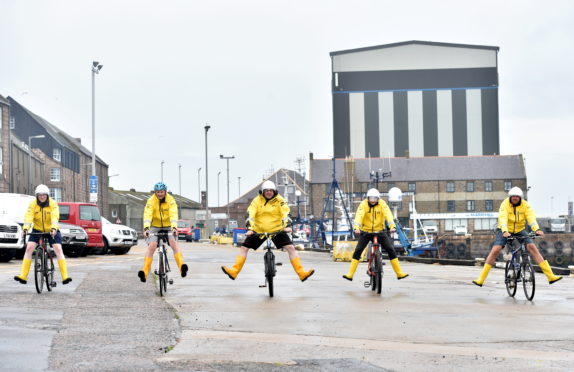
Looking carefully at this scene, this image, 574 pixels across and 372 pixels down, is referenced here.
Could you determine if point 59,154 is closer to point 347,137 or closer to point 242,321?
point 347,137

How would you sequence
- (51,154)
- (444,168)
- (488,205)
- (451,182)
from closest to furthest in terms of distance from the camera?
(51,154) → (444,168) → (451,182) → (488,205)

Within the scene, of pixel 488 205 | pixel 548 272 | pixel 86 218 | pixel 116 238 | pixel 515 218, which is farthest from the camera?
pixel 488 205

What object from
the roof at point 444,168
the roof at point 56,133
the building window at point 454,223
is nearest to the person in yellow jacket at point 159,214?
the roof at point 56,133

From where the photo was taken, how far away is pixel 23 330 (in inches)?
324

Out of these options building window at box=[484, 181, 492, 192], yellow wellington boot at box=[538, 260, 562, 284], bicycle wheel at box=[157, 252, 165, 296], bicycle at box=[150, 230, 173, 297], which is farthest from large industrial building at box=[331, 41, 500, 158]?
bicycle wheel at box=[157, 252, 165, 296]

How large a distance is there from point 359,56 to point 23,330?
9266 cm

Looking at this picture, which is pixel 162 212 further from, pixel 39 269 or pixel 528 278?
pixel 528 278

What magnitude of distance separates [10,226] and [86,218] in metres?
6.51

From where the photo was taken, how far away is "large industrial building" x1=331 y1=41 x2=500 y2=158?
321 feet

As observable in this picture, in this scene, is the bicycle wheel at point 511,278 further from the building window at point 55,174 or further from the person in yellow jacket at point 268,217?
the building window at point 55,174

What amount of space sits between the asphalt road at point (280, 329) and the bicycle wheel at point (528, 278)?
23cm

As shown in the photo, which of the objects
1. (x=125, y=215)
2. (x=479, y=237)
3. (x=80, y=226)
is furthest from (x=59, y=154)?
(x=80, y=226)

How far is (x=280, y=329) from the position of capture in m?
8.80

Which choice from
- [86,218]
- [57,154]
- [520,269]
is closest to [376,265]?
[520,269]
